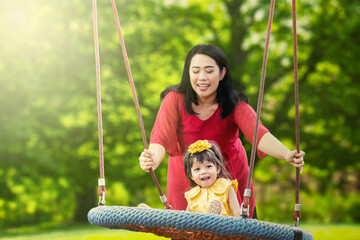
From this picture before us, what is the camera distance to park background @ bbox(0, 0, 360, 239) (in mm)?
9859

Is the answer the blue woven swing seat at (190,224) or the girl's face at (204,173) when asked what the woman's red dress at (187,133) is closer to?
the girl's face at (204,173)

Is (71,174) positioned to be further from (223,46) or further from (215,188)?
(215,188)

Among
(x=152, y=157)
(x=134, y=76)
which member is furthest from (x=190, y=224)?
(x=134, y=76)

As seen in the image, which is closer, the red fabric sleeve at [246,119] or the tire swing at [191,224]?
the tire swing at [191,224]

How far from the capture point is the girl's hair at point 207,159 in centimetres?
273

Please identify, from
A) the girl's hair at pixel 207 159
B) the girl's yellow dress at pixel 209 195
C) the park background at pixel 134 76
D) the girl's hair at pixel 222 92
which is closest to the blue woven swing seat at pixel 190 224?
the girl's yellow dress at pixel 209 195

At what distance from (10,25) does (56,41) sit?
3.38 ft

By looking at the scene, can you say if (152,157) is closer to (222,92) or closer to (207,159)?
(207,159)

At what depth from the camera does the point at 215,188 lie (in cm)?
270

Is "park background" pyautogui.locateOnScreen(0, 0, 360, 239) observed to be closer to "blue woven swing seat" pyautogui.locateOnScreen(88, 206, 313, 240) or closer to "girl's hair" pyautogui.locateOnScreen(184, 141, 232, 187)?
"girl's hair" pyautogui.locateOnScreen(184, 141, 232, 187)

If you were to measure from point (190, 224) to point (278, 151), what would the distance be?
874mm

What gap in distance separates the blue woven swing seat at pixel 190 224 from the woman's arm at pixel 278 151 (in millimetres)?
508

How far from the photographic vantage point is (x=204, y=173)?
271cm

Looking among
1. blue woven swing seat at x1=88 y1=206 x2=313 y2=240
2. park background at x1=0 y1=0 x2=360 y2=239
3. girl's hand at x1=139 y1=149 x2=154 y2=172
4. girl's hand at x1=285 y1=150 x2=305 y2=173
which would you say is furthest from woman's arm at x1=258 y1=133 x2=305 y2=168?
park background at x1=0 y1=0 x2=360 y2=239
